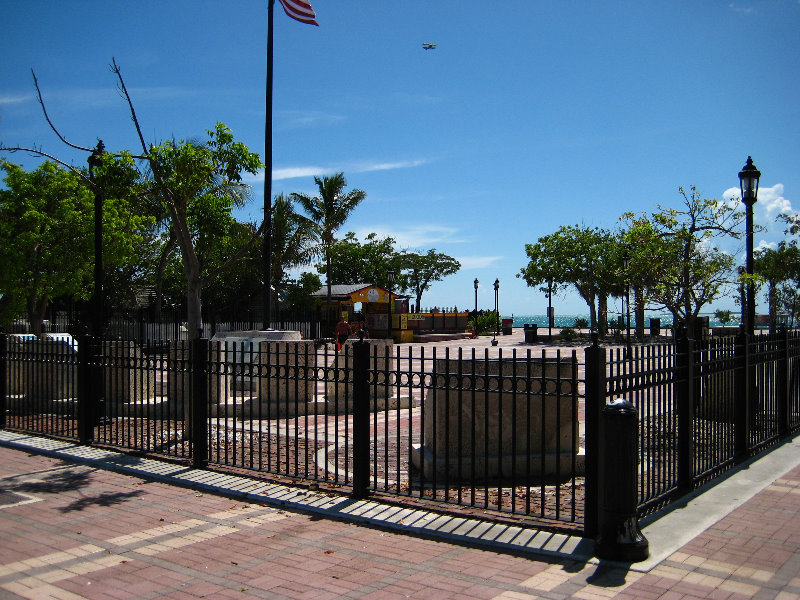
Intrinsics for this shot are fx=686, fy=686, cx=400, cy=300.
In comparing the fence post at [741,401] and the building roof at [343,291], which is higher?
the building roof at [343,291]

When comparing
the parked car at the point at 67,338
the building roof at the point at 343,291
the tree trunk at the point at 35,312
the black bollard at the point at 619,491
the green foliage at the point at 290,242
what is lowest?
the black bollard at the point at 619,491

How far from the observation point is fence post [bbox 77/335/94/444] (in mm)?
9688

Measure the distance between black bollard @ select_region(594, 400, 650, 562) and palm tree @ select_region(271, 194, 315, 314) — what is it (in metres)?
35.7

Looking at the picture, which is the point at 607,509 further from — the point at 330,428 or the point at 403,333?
the point at 403,333

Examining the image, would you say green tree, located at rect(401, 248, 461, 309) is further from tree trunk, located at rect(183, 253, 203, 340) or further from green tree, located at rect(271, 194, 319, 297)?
tree trunk, located at rect(183, 253, 203, 340)

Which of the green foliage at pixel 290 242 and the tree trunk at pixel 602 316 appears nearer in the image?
the green foliage at pixel 290 242

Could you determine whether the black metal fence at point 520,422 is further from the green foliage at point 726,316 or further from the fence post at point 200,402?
the green foliage at point 726,316

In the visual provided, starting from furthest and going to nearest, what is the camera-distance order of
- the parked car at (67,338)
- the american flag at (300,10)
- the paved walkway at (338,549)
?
the american flag at (300,10) → the parked car at (67,338) → the paved walkway at (338,549)

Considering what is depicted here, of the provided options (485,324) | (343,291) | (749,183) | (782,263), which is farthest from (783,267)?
(749,183)

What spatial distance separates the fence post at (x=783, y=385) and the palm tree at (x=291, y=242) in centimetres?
3262

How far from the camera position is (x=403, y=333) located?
4131 centimetres

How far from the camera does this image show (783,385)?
9.62 metres

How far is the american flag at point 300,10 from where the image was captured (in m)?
16.3

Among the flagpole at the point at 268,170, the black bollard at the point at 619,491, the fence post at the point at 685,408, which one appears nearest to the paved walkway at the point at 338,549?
the black bollard at the point at 619,491
